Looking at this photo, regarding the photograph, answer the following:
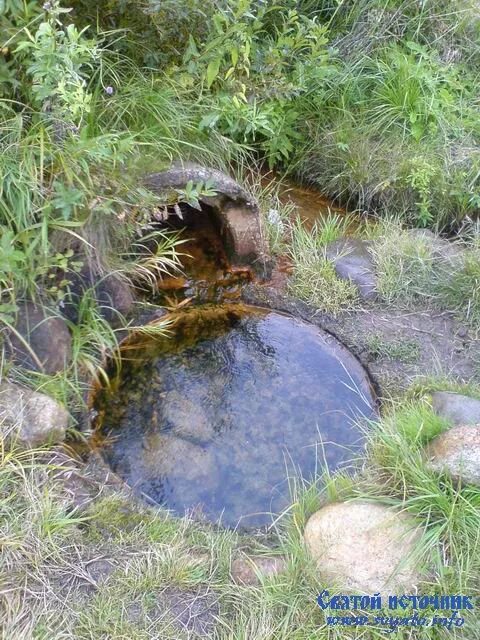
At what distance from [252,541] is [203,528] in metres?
0.21

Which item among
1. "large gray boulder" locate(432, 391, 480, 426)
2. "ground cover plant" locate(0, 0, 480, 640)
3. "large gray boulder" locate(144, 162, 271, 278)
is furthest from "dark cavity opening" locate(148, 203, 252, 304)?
"large gray boulder" locate(432, 391, 480, 426)

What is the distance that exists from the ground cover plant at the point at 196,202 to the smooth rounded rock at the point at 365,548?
52 millimetres

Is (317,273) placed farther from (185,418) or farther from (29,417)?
(29,417)

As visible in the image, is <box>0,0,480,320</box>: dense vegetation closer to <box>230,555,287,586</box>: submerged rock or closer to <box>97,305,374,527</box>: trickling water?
<box>97,305,374,527</box>: trickling water

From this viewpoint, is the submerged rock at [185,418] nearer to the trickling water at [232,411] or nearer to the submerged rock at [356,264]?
the trickling water at [232,411]

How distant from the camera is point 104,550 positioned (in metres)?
2.36

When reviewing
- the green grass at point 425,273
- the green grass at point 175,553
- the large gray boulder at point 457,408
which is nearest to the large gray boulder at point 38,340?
the green grass at point 175,553

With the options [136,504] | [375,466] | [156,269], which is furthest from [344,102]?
[136,504]

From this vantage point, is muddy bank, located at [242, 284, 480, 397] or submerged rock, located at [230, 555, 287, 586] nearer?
submerged rock, located at [230, 555, 287, 586]

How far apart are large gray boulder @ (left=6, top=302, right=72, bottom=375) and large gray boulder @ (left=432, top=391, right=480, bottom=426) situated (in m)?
1.72

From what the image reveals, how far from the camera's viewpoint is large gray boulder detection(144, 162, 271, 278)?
334 centimetres

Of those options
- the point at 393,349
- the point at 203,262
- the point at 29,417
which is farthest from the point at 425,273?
the point at 29,417

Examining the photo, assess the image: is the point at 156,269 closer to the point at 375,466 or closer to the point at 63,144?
the point at 63,144

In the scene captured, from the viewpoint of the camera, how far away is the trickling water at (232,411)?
2.84 metres
